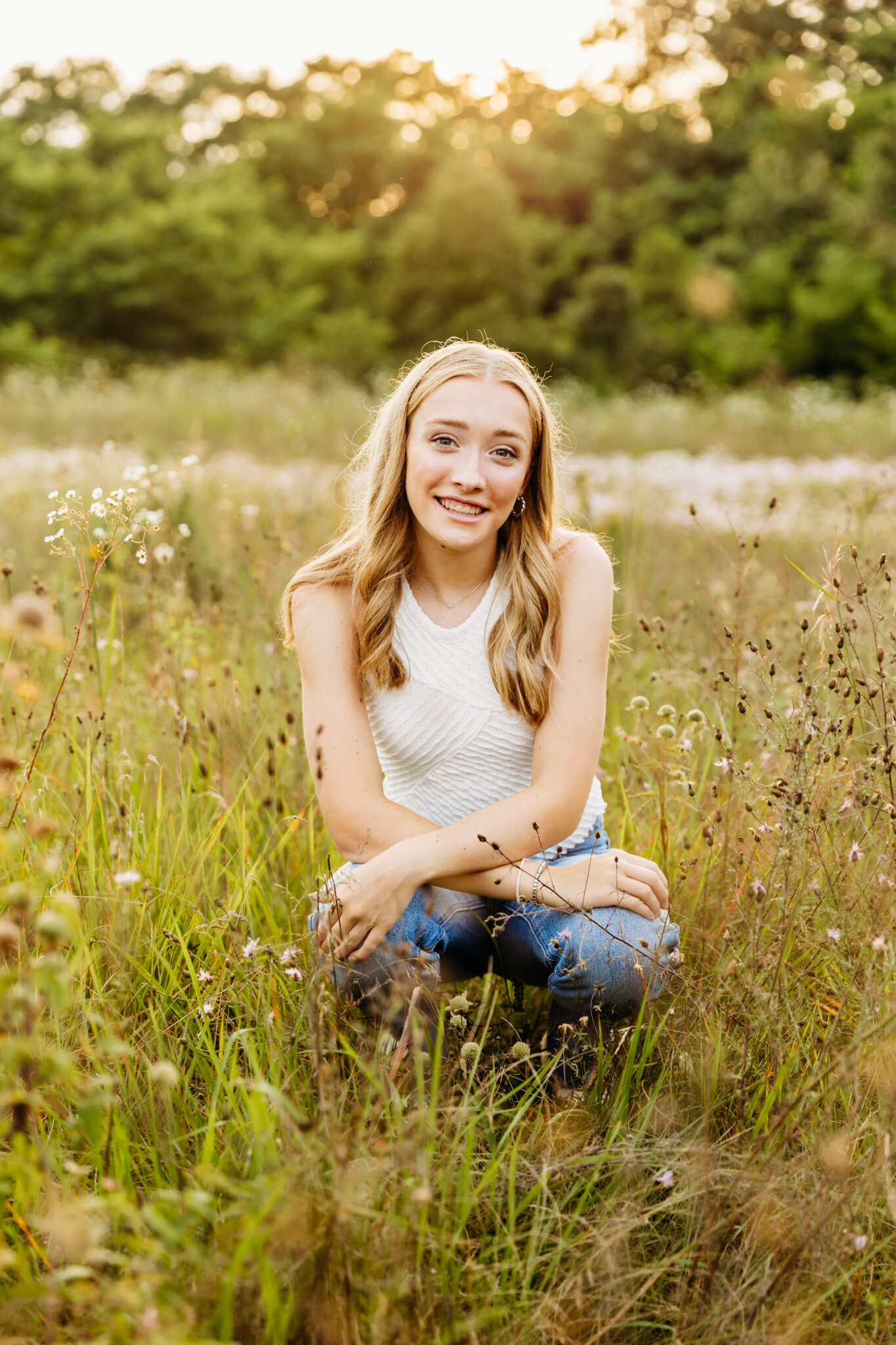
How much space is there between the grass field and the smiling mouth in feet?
1.89

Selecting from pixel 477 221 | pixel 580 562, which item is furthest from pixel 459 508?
pixel 477 221

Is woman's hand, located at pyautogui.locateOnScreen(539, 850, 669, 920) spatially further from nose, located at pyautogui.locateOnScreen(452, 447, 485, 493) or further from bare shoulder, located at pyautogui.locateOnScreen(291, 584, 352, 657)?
nose, located at pyautogui.locateOnScreen(452, 447, 485, 493)

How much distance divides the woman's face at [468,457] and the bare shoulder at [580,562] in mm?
175

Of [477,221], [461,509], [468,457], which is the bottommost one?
[461,509]

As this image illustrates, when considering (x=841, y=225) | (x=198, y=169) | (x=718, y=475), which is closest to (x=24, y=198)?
(x=198, y=169)

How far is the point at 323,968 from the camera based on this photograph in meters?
Answer: 1.36

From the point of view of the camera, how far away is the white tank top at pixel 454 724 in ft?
7.23

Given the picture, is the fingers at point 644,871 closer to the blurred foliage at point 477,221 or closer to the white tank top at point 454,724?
the white tank top at point 454,724

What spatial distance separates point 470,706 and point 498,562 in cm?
37

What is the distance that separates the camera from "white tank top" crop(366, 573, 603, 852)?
2203 millimetres

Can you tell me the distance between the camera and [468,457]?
7.09ft

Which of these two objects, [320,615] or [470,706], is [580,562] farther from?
[320,615]

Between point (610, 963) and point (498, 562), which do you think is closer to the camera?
point (610, 963)

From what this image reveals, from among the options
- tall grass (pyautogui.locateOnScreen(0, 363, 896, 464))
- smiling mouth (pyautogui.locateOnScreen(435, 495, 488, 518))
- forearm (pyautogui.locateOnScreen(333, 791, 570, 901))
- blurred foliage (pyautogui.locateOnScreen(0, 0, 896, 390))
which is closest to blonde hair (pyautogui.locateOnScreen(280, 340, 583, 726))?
smiling mouth (pyautogui.locateOnScreen(435, 495, 488, 518))
